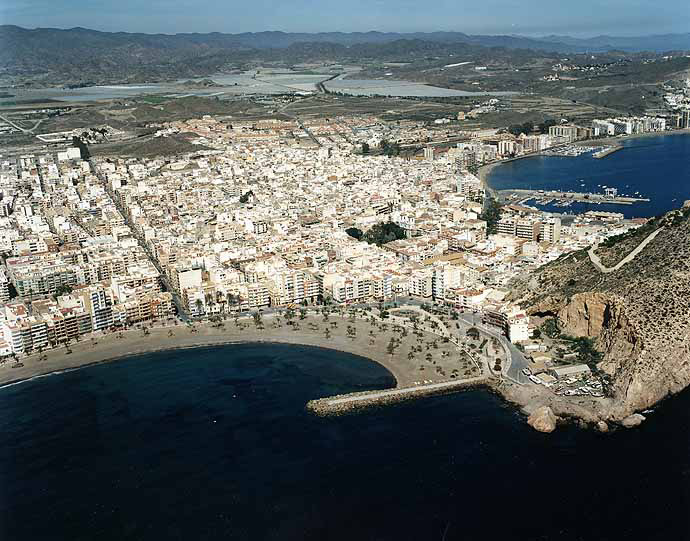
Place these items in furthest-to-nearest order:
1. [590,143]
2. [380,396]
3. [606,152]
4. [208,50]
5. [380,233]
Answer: [208,50] → [590,143] → [606,152] → [380,233] → [380,396]

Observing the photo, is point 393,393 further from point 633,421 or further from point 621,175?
point 621,175

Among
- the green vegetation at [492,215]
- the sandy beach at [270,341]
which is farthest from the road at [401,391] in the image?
the green vegetation at [492,215]

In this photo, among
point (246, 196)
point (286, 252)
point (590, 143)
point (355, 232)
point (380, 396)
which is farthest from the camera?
point (590, 143)

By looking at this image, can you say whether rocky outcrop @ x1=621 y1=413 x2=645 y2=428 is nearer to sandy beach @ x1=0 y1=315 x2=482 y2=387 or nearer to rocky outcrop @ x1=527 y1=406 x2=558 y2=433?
rocky outcrop @ x1=527 y1=406 x2=558 y2=433

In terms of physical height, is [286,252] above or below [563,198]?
above

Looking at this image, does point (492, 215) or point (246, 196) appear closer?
point (492, 215)

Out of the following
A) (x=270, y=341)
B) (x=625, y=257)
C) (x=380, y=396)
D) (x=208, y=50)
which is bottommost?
(x=270, y=341)

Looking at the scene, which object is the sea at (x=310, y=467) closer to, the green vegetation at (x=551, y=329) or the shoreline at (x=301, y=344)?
the shoreline at (x=301, y=344)

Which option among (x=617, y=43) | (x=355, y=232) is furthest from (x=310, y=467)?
(x=617, y=43)
